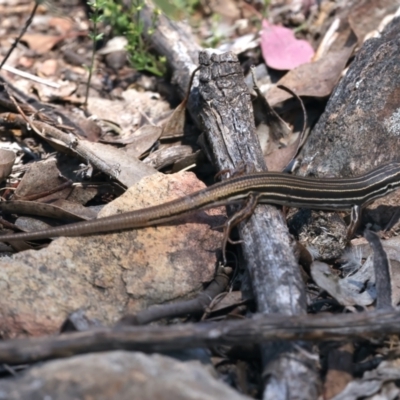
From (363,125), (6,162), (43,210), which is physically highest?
(363,125)

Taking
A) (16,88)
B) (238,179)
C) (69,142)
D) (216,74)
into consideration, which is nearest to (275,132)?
(216,74)

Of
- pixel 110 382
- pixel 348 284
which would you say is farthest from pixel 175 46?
pixel 110 382

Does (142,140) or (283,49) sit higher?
(283,49)

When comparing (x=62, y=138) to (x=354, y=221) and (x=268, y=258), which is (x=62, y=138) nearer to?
(x=268, y=258)

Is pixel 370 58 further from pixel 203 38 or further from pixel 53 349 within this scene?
pixel 53 349

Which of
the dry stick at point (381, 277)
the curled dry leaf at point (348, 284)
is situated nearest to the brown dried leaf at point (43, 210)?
the curled dry leaf at point (348, 284)

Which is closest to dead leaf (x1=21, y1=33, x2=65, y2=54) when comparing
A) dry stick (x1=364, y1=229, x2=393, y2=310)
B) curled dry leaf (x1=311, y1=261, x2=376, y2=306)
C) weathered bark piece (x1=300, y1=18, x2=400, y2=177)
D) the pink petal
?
the pink petal

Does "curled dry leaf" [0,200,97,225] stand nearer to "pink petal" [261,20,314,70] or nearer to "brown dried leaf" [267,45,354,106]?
"brown dried leaf" [267,45,354,106]
